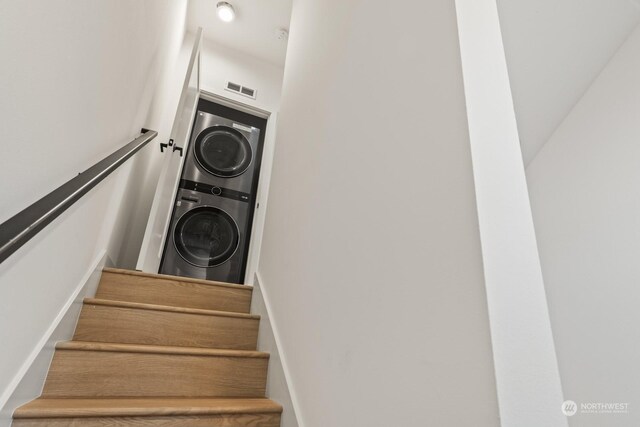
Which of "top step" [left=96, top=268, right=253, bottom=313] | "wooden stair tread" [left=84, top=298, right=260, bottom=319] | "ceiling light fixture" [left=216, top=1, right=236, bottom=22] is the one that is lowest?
"wooden stair tread" [left=84, top=298, right=260, bottom=319]

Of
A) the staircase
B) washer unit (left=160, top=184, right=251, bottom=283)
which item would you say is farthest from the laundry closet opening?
the staircase

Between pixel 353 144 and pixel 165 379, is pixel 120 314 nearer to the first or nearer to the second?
pixel 165 379

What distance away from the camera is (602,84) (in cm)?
147

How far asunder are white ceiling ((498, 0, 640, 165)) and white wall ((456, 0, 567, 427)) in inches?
26.8

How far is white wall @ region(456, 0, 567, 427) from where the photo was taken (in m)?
0.54

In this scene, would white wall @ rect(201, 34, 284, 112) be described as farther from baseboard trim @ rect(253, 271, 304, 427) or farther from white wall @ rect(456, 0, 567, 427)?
white wall @ rect(456, 0, 567, 427)

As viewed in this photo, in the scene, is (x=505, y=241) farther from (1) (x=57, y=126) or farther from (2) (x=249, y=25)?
(2) (x=249, y=25)

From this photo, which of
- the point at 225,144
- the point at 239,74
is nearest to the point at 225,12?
the point at 239,74

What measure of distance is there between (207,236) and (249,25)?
2335 mm

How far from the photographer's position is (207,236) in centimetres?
328

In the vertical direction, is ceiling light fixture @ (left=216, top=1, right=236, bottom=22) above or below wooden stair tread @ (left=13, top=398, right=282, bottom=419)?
above

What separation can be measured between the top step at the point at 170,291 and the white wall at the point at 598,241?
174cm

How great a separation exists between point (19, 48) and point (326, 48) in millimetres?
1285

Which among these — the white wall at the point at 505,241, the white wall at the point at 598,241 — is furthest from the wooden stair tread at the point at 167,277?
the white wall at the point at 505,241
